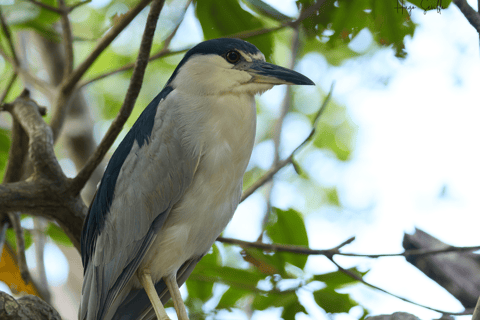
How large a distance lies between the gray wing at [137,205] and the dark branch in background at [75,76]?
49 centimetres

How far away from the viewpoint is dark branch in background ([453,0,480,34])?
1206mm

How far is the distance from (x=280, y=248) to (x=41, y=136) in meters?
1.17

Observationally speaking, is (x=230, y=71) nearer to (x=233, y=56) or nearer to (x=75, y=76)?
(x=233, y=56)

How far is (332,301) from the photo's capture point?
1848 mm

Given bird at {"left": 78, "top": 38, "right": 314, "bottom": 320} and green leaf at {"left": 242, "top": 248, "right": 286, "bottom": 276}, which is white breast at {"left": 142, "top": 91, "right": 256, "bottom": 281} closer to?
bird at {"left": 78, "top": 38, "right": 314, "bottom": 320}

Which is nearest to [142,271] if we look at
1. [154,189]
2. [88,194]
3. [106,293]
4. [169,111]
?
[106,293]

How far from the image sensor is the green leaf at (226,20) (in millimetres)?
1822

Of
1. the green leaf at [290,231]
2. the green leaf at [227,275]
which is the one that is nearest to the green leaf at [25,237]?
the green leaf at [227,275]

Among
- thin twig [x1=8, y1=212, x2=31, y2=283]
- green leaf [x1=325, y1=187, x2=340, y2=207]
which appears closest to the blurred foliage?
thin twig [x1=8, y1=212, x2=31, y2=283]

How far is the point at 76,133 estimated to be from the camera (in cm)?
286

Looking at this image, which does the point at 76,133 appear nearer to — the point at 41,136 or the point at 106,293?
the point at 41,136

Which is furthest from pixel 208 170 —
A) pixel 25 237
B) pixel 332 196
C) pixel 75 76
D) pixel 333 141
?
pixel 332 196

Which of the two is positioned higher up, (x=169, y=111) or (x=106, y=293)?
(x=169, y=111)

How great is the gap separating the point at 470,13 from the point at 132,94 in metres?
1.20
